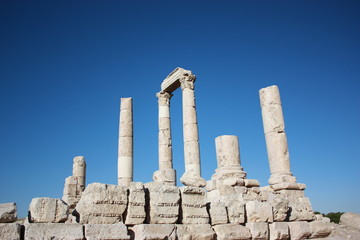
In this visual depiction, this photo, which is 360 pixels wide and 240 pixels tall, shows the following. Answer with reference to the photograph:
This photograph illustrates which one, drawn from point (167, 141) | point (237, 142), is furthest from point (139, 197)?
point (167, 141)

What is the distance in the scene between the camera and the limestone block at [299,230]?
8570mm

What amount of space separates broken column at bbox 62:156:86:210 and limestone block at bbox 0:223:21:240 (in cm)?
1506

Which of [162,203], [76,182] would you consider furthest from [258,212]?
[76,182]

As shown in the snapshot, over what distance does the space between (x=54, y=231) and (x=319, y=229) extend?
7.32 m

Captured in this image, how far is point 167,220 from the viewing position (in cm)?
678

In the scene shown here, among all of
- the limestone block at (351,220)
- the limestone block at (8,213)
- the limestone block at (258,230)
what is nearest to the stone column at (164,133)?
the limestone block at (351,220)

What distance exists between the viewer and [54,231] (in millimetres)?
5441

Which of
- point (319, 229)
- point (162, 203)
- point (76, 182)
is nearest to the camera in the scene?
point (162, 203)

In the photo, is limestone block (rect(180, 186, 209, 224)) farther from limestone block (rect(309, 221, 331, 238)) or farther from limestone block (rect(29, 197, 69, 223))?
limestone block (rect(309, 221, 331, 238))

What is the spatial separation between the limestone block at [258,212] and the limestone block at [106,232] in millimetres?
3466

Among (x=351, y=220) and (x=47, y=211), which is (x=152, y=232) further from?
(x=351, y=220)

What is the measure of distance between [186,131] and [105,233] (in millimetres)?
12850

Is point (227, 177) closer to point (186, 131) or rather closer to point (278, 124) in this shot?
point (278, 124)

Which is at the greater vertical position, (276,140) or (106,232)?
(276,140)
